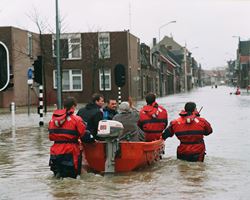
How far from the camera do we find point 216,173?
10781 mm

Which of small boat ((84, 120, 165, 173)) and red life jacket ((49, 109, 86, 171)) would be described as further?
small boat ((84, 120, 165, 173))

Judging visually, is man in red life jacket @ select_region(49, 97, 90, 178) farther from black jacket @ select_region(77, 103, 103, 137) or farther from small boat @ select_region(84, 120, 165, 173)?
black jacket @ select_region(77, 103, 103, 137)

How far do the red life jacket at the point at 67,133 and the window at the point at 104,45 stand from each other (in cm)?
4251

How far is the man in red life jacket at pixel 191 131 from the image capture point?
11289mm

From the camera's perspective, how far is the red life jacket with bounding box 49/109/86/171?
994cm

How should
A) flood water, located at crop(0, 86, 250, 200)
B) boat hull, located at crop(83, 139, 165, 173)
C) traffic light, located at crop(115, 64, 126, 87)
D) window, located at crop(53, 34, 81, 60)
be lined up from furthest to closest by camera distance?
1. window, located at crop(53, 34, 81, 60)
2. traffic light, located at crop(115, 64, 126, 87)
3. boat hull, located at crop(83, 139, 165, 173)
4. flood water, located at crop(0, 86, 250, 200)

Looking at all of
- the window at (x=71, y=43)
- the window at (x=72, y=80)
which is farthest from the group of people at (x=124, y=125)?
the window at (x=72, y=80)

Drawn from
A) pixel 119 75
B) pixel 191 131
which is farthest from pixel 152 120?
pixel 119 75

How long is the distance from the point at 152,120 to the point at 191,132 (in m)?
1.14

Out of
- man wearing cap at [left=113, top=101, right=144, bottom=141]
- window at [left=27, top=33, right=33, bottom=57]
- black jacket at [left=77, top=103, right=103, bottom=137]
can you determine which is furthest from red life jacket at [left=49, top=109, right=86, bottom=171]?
window at [left=27, top=33, right=33, bottom=57]

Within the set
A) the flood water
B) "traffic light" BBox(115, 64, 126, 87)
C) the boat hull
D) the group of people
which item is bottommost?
the flood water

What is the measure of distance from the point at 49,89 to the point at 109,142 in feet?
150

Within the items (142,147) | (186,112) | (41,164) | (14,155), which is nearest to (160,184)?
(142,147)

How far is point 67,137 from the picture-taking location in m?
9.95
